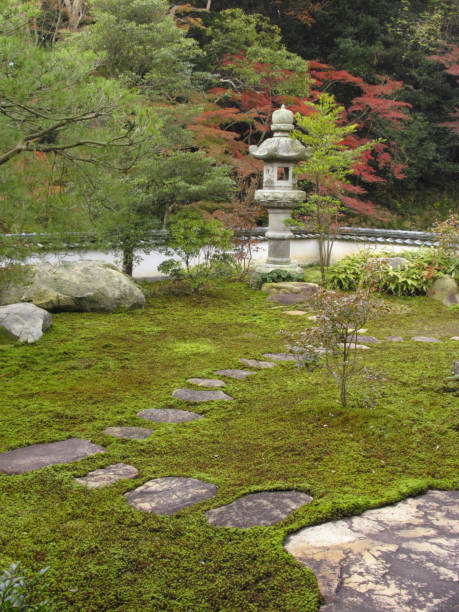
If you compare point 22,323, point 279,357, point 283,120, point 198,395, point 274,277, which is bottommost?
point 198,395

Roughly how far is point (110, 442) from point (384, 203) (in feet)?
53.7

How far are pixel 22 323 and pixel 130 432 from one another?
10.2ft

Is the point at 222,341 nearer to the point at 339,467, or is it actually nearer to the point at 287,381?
the point at 287,381

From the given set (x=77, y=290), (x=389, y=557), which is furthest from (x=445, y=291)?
(x=389, y=557)

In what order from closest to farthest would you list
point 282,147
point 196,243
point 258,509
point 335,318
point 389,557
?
point 389,557, point 258,509, point 335,318, point 196,243, point 282,147

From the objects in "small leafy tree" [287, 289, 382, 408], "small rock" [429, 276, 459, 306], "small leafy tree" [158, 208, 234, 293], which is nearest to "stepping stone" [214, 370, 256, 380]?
"small leafy tree" [287, 289, 382, 408]

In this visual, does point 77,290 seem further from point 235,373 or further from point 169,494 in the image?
point 169,494

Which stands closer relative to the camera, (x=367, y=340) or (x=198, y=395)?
(x=198, y=395)

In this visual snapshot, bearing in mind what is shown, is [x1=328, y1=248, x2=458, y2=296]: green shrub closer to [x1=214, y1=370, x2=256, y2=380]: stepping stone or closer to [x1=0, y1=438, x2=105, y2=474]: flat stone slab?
[x1=214, y1=370, x2=256, y2=380]: stepping stone

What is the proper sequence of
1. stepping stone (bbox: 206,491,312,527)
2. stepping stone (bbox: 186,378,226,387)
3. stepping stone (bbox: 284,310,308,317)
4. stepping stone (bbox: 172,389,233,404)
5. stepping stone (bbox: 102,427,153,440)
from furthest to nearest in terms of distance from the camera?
1. stepping stone (bbox: 284,310,308,317)
2. stepping stone (bbox: 186,378,226,387)
3. stepping stone (bbox: 172,389,233,404)
4. stepping stone (bbox: 102,427,153,440)
5. stepping stone (bbox: 206,491,312,527)

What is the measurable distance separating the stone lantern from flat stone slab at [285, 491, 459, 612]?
789 cm

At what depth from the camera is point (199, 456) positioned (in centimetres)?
333

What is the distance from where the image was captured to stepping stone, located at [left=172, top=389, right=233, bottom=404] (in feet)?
14.4

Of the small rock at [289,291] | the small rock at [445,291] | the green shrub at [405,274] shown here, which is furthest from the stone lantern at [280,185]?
the small rock at [445,291]
